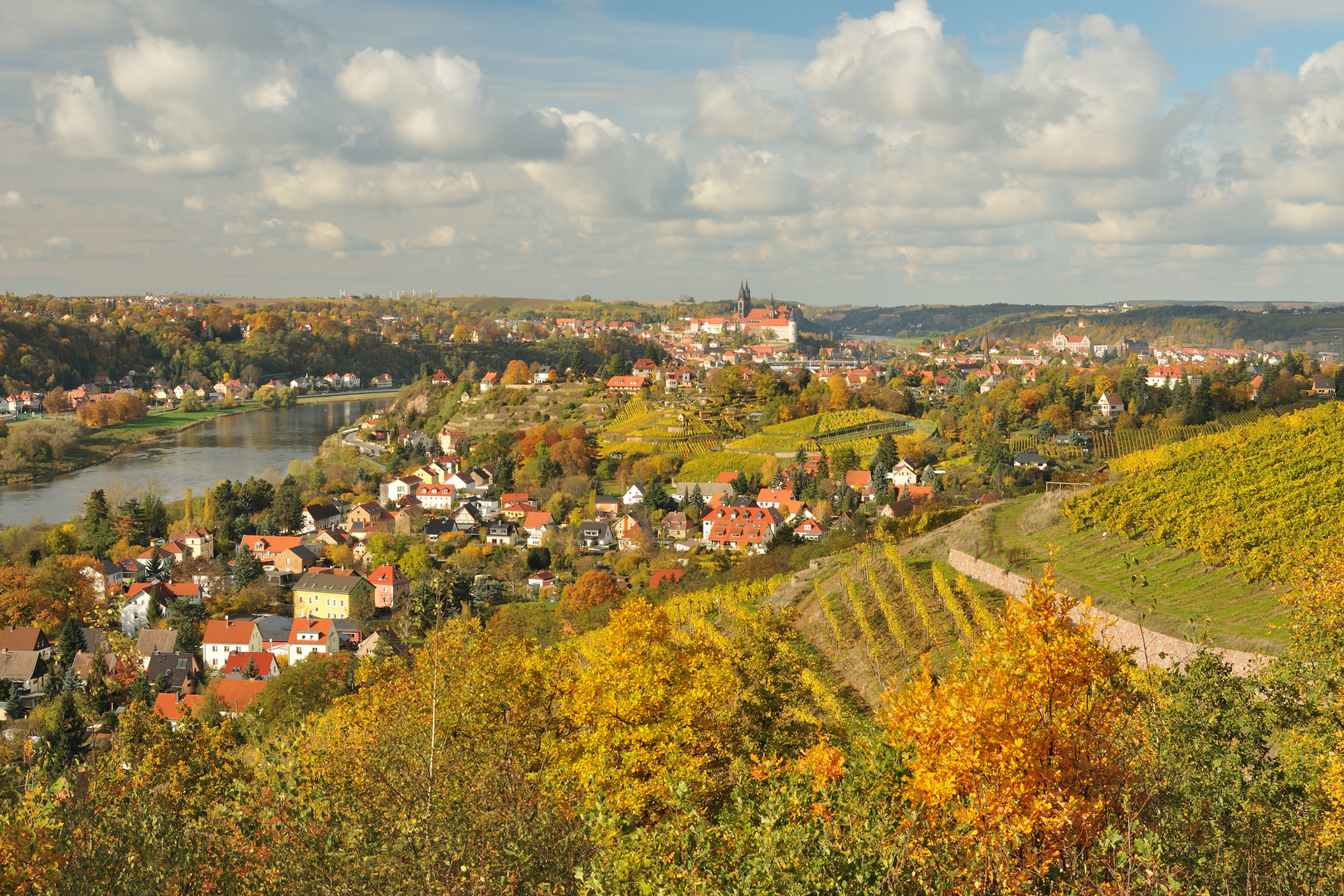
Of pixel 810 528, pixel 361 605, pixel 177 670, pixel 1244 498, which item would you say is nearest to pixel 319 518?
pixel 361 605

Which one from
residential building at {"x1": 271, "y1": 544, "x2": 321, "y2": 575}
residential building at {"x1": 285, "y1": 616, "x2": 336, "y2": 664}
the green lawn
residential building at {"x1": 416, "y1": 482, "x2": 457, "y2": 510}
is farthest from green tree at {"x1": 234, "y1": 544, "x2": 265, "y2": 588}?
the green lawn

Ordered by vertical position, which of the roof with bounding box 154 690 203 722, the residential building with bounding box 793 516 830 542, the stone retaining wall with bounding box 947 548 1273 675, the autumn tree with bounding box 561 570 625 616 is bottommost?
the roof with bounding box 154 690 203 722

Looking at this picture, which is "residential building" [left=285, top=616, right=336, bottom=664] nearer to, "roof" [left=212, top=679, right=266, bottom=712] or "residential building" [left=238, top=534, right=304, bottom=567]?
"roof" [left=212, top=679, right=266, bottom=712]

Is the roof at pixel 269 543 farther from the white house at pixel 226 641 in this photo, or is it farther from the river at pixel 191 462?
the river at pixel 191 462

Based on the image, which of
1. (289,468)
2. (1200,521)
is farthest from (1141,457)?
(289,468)

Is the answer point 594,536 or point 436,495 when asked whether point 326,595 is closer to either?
point 594,536

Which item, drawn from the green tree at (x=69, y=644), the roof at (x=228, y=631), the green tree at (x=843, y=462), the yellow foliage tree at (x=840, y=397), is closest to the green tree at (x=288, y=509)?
the roof at (x=228, y=631)
